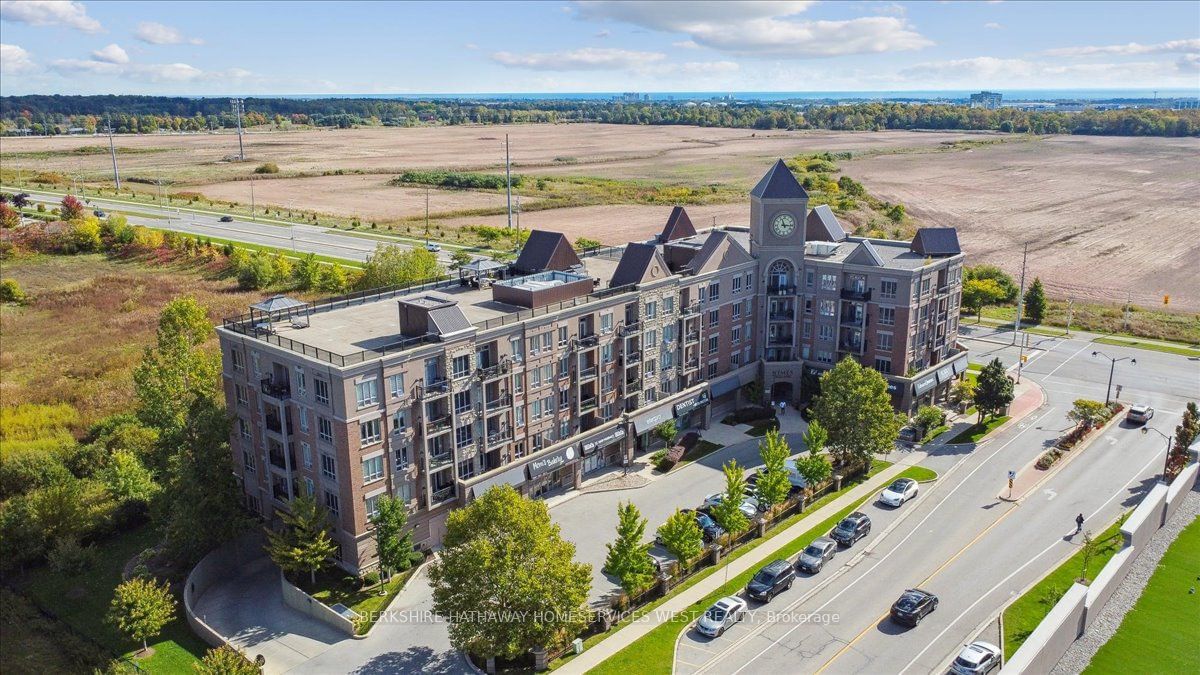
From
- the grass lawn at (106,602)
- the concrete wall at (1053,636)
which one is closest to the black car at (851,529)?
the concrete wall at (1053,636)

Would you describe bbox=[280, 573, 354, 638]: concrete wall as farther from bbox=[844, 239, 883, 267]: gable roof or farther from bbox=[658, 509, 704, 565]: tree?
bbox=[844, 239, 883, 267]: gable roof

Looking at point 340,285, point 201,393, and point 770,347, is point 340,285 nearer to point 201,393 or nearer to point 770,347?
point 201,393

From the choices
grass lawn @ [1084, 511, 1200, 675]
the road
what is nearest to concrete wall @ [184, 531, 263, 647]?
the road

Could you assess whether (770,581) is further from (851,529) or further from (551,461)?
(551,461)

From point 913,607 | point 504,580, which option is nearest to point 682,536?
point 504,580

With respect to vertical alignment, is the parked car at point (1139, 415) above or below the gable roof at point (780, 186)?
below

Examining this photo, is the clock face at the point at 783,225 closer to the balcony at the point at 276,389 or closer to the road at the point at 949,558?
the road at the point at 949,558
